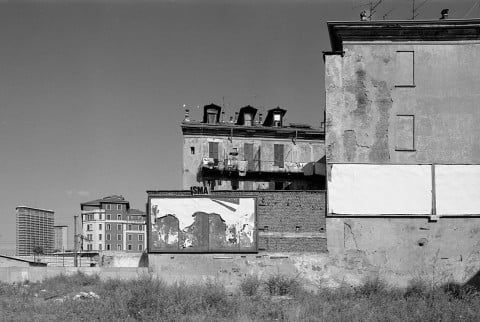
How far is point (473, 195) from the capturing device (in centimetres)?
2136

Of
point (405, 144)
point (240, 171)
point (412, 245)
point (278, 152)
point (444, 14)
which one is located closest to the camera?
point (412, 245)

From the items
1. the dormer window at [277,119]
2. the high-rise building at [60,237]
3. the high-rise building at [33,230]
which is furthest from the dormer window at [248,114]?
the high-rise building at [60,237]

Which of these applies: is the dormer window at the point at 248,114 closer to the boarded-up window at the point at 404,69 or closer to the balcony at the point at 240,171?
the balcony at the point at 240,171

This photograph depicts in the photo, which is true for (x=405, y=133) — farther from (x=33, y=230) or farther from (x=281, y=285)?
(x=33, y=230)

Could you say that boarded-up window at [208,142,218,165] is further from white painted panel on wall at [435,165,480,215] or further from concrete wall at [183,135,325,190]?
white painted panel on wall at [435,165,480,215]

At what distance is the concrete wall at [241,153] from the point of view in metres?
37.0

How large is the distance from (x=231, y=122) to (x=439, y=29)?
19.6m

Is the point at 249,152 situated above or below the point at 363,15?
below

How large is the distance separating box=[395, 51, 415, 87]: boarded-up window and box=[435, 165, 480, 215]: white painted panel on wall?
12.6 feet

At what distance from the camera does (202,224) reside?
21.4 m

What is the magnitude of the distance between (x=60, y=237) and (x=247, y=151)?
2745 inches

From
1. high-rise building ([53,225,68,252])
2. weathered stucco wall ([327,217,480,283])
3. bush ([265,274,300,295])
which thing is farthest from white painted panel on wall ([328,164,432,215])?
high-rise building ([53,225,68,252])

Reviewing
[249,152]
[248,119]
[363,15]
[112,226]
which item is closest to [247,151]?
[249,152]

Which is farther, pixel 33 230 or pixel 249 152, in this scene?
pixel 33 230
